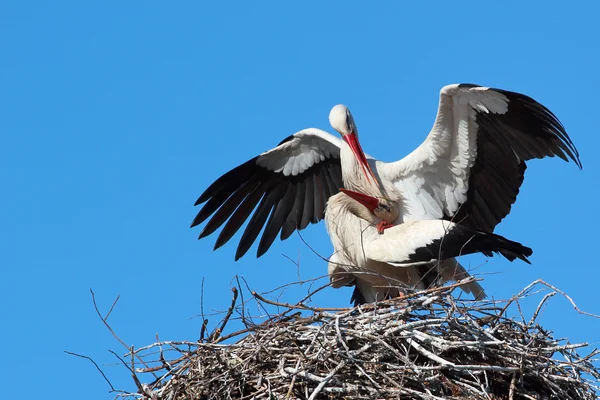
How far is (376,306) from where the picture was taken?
5918mm

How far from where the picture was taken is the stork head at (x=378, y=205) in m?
7.61

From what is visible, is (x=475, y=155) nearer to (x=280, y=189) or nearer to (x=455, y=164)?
(x=455, y=164)

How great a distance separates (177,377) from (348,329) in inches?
39.1

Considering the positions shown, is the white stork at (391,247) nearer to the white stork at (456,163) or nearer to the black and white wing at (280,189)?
the white stork at (456,163)

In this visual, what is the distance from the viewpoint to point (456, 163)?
7965mm

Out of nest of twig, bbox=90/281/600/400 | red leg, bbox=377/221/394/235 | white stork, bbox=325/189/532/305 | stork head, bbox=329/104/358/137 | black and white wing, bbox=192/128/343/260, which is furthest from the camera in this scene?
black and white wing, bbox=192/128/343/260

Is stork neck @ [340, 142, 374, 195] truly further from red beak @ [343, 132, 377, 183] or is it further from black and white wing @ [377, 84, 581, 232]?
black and white wing @ [377, 84, 581, 232]

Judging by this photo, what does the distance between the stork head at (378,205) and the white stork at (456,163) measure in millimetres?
102

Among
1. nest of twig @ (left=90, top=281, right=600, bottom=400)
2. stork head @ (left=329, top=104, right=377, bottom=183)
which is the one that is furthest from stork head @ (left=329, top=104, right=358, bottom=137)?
nest of twig @ (left=90, top=281, right=600, bottom=400)

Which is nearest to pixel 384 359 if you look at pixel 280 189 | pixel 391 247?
pixel 391 247

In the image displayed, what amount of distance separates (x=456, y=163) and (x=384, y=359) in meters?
2.61

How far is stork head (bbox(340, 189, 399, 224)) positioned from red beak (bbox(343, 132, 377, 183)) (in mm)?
184

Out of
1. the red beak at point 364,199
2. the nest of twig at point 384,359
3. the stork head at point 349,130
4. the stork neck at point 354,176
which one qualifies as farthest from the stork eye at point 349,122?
the nest of twig at point 384,359

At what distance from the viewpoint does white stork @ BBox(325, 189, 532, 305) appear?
6.99 meters
